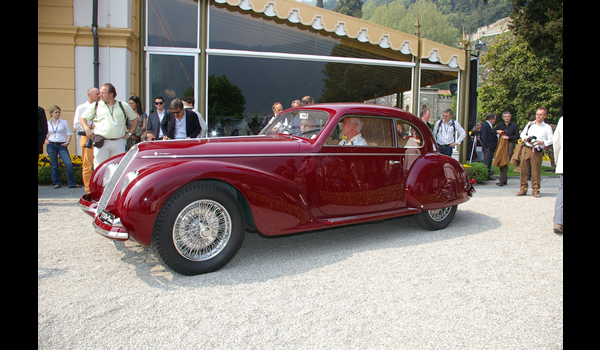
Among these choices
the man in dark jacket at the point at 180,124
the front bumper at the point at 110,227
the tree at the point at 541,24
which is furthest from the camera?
the tree at the point at 541,24

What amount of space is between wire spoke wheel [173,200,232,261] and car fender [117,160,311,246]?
22 cm

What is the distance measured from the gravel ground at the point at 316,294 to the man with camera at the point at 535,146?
11.5ft

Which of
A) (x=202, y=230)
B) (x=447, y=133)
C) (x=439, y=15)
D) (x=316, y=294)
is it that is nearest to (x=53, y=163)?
(x=202, y=230)

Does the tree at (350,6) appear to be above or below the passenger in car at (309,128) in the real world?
above

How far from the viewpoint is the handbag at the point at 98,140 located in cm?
557

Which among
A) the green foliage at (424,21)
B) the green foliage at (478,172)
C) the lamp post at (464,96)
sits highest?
the green foliage at (424,21)

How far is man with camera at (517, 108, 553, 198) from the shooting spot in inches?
306

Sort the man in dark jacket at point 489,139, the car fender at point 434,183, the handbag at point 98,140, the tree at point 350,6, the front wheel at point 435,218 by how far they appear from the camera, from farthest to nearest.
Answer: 1. the tree at point 350,6
2. the man in dark jacket at point 489,139
3. the handbag at point 98,140
4. the front wheel at point 435,218
5. the car fender at point 434,183

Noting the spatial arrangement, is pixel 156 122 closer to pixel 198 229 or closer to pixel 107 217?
pixel 107 217

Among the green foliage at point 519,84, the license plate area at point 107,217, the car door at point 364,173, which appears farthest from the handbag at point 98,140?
the green foliage at point 519,84

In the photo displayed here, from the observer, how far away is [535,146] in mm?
7766

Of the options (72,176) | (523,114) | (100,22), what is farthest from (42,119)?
(523,114)

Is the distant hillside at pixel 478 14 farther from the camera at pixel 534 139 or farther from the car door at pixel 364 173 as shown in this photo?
the car door at pixel 364 173

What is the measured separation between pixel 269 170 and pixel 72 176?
581 cm
